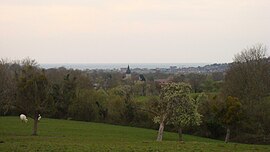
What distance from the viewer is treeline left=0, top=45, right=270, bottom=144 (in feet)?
124

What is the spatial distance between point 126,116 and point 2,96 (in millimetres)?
22807

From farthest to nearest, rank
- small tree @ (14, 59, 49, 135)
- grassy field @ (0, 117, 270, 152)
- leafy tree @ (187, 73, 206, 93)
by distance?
1. leafy tree @ (187, 73, 206, 93)
2. small tree @ (14, 59, 49, 135)
3. grassy field @ (0, 117, 270, 152)

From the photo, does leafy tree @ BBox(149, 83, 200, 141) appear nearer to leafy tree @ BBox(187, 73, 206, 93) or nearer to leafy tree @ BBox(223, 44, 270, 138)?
leafy tree @ BBox(223, 44, 270, 138)

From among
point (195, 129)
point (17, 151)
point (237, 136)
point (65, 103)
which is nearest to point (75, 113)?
point (65, 103)

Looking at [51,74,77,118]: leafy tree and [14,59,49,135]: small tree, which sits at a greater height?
[14,59,49,135]: small tree

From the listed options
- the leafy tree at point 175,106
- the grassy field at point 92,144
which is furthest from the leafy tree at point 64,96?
the leafy tree at point 175,106

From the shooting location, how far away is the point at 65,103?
70562mm

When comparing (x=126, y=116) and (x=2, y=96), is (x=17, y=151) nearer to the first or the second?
(x=2, y=96)

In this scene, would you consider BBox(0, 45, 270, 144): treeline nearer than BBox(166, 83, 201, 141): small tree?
Yes

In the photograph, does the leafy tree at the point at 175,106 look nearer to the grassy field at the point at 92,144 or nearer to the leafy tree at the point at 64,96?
the grassy field at the point at 92,144

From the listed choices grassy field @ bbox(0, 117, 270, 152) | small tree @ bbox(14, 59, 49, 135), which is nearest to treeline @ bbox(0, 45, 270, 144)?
small tree @ bbox(14, 59, 49, 135)

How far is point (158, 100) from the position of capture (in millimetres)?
39688

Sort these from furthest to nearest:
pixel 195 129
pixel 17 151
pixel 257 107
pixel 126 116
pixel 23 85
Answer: pixel 126 116 → pixel 195 129 → pixel 257 107 → pixel 23 85 → pixel 17 151

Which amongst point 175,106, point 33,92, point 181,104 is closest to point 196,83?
point 181,104
